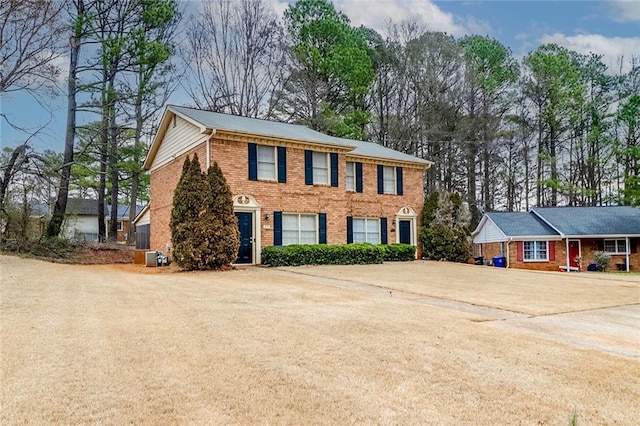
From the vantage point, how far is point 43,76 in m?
16.2

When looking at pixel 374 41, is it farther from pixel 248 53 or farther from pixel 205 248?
pixel 205 248

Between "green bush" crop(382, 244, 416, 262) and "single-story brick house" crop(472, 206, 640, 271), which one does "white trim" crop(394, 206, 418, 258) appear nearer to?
"green bush" crop(382, 244, 416, 262)

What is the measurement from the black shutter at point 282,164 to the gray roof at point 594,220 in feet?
55.6

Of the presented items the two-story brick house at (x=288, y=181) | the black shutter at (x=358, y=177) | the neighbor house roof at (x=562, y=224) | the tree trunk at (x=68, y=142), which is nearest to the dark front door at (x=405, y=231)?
the two-story brick house at (x=288, y=181)

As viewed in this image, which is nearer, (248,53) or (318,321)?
(318,321)

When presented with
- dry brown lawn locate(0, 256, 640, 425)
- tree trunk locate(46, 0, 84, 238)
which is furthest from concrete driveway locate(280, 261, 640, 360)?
tree trunk locate(46, 0, 84, 238)

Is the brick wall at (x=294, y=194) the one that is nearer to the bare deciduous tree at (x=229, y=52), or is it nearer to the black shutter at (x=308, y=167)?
the black shutter at (x=308, y=167)

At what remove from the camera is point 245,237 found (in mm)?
17109

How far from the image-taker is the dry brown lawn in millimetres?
3529

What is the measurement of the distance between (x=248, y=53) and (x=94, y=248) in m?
16.3

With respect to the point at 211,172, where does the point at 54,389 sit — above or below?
below

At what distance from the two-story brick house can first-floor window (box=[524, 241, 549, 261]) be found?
8.06 m

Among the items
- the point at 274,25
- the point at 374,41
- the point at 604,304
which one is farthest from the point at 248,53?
the point at 604,304

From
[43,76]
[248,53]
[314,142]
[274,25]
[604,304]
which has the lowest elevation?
[604,304]
